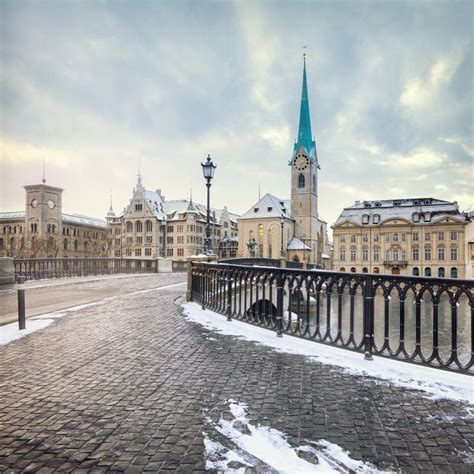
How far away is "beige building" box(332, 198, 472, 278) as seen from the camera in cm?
6328

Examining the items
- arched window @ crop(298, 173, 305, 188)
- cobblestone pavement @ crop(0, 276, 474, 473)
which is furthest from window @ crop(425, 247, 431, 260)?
cobblestone pavement @ crop(0, 276, 474, 473)

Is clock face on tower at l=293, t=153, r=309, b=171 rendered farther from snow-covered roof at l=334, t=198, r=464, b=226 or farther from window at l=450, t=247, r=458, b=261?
window at l=450, t=247, r=458, b=261

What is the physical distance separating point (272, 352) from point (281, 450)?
278 cm

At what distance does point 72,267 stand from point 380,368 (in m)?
20.9

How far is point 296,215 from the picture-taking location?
3061 inches

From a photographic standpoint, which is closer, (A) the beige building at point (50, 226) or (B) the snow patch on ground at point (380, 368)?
(B) the snow patch on ground at point (380, 368)

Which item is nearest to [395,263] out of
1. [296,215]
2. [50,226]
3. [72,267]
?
[296,215]

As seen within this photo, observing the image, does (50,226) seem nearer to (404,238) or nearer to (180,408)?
(404,238)

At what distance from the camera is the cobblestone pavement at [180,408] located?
107 inches

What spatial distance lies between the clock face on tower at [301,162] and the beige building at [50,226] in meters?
47.6

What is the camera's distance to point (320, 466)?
8.54 ft

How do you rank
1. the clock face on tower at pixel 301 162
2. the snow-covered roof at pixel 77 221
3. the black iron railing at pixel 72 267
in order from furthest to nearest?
the snow-covered roof at pixel 77 221, the clock face on tower at pixel 301 162, the black iron railing at pixel 72 267

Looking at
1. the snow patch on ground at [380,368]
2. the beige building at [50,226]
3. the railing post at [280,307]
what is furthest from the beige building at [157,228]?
the snow patch on ground at [380,368]

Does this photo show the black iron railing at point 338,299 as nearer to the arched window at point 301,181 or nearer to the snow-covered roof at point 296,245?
the snow-covered roof at point 296,245
